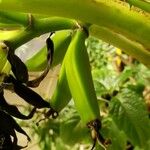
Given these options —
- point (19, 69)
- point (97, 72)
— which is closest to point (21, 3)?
point (19, 69)

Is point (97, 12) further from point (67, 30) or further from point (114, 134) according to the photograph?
point (114, 134)

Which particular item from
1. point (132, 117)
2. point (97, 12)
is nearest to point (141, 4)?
point (97, 12)

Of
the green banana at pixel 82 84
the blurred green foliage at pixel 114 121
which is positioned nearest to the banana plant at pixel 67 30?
the green banana at pixel 82 84

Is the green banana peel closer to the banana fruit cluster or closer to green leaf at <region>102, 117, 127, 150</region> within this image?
the banana fruit cluster

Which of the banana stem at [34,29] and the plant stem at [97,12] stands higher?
the plant stem at [97,12]

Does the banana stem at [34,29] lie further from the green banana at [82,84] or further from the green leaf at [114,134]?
the green leaf at [114,134]

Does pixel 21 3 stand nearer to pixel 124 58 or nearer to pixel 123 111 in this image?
pixel 123 111
